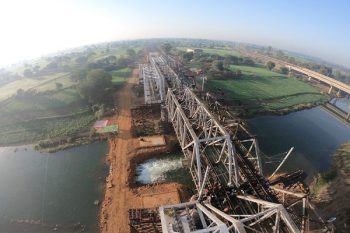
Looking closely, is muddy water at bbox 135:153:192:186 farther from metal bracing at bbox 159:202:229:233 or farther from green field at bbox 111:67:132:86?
green field at bbox 111:67:132:86

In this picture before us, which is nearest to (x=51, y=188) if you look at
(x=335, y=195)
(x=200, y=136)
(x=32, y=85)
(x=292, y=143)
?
(x=200, y=136)

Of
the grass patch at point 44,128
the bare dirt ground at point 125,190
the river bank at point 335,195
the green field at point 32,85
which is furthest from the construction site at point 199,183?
the green field at point 32,85

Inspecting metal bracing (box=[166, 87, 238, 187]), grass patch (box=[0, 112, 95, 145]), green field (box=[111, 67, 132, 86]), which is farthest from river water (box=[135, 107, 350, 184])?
green field (box=[111, 67, 132, 86])

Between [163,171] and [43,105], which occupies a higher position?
[163,171]

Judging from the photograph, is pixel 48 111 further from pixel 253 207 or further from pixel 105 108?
pixel 253 207

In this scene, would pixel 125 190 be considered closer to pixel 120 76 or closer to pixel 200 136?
pixel 200 136

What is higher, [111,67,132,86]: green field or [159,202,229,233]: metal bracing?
[159,202,229,233]: metal bracing

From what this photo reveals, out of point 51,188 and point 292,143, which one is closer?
point 51,188
